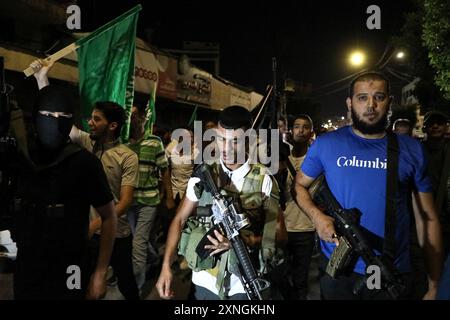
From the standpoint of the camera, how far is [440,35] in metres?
14.5

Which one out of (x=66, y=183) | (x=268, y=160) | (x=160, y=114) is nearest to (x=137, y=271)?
(x=268, y=160)

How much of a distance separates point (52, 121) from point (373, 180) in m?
1.86

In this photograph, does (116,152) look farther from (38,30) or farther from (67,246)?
(38,30)

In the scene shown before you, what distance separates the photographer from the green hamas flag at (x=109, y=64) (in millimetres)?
4758

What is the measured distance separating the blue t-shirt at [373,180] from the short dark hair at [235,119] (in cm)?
59

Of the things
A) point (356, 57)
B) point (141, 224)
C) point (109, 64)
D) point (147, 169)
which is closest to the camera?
point (109, 64)

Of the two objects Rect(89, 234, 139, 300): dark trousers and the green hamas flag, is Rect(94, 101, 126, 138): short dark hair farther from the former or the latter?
Rect(89, 234, 139, 300): dark trousers

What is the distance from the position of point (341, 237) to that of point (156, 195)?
3179mm

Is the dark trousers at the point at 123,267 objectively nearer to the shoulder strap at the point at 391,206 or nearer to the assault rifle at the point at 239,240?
the assault rifle at the point at 239,240

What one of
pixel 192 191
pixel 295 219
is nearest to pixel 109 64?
pixel 192 191

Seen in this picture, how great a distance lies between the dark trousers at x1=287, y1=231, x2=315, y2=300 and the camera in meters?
4.97

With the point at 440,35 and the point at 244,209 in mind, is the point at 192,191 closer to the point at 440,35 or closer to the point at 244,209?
the point at 244,209

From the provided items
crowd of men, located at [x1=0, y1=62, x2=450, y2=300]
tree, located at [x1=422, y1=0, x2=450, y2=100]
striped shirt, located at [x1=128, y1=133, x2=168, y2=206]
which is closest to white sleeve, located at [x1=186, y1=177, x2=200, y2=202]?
crowd of men, located at [x1=0, y1=62, x2=450, y2=300]

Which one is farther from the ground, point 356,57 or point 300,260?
point 356,57
